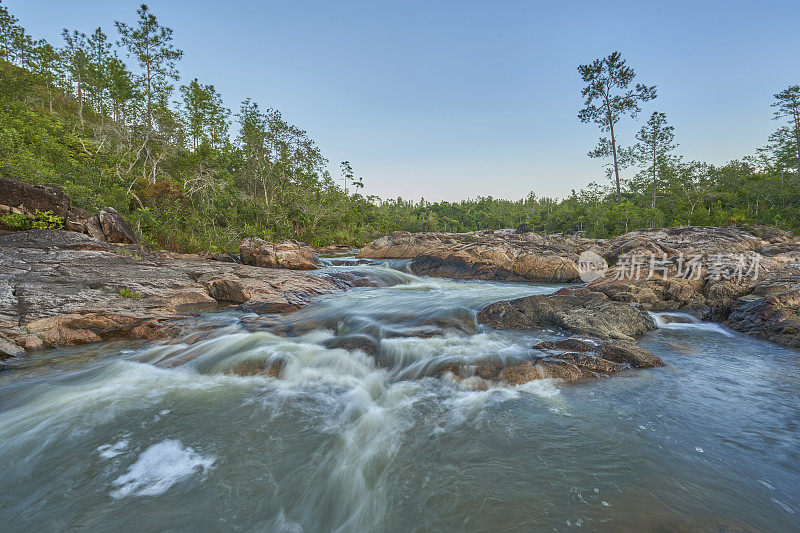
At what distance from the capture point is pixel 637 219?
89.4ft

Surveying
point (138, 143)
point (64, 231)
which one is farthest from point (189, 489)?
point (138, 143)

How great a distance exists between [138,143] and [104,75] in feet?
41.6

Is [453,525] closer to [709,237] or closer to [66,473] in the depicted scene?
[66,473]

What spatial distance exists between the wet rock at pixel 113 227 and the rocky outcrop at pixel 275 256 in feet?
13.3

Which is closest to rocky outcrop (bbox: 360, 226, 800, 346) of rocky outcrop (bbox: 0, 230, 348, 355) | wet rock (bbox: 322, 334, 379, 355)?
wet rock (bbox: 322, 334, 379, 355)

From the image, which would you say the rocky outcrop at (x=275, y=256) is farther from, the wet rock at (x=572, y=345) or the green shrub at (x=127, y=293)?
the wet rock at (x=572, y=345)

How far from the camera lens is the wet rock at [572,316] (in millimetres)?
6033

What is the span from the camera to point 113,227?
35.6 feet

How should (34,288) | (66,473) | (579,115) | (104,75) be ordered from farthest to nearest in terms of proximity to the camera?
(579,115) < (104,75) < (34,288) < (66,473)

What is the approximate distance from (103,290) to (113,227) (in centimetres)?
552

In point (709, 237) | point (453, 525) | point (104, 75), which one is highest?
point (104, 75)

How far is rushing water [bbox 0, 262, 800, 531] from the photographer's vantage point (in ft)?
7.34

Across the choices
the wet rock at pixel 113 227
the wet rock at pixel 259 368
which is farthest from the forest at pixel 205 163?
the wet rock at pixel 259 368

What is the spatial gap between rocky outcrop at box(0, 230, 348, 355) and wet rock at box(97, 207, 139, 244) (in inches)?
35.3
